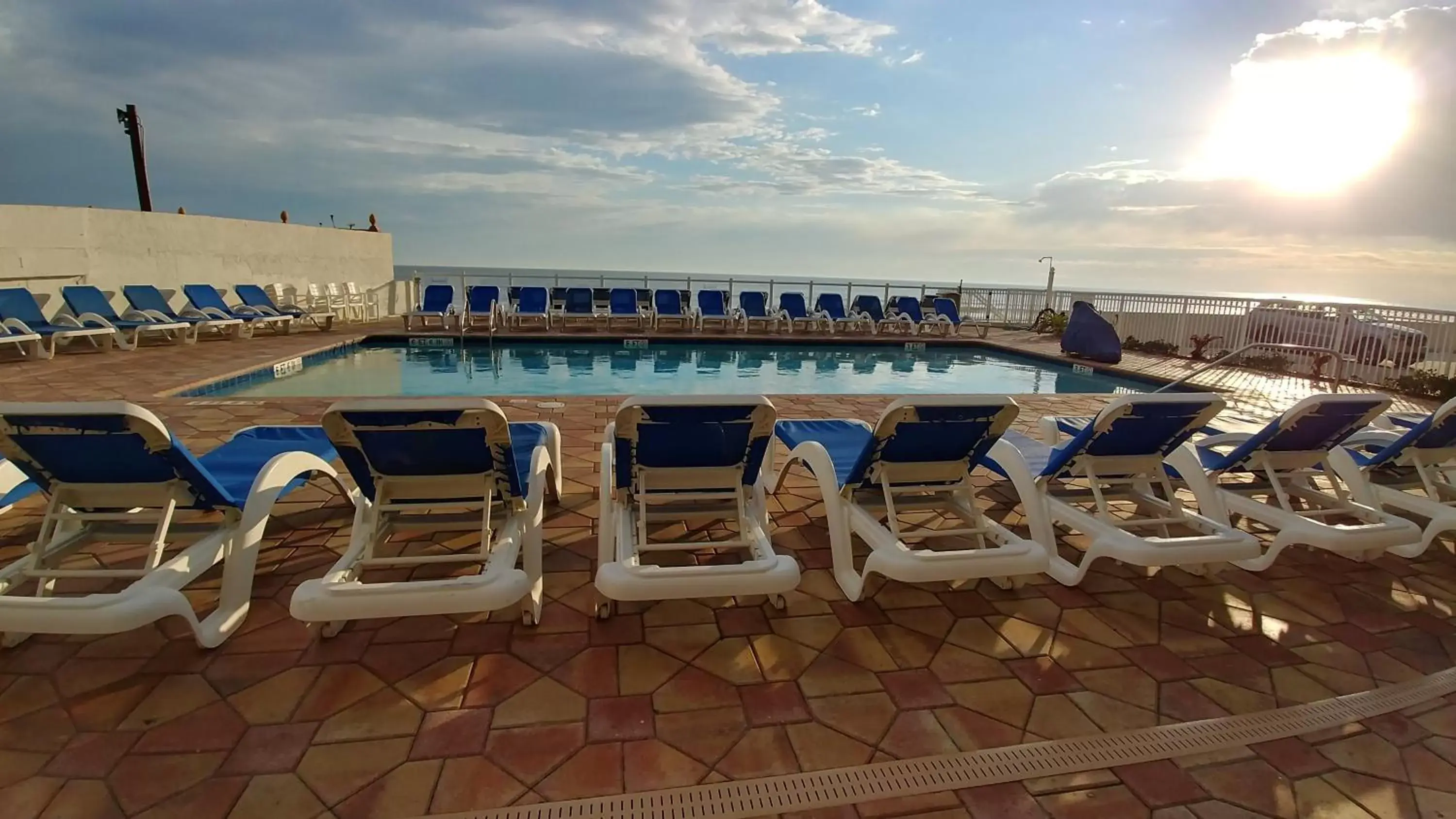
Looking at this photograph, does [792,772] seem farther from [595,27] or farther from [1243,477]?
[595,27]

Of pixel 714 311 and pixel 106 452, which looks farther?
pixel 714 311

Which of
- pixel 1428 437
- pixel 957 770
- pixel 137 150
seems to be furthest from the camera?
pixel 137 150

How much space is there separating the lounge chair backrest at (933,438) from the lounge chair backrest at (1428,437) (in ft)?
6.69

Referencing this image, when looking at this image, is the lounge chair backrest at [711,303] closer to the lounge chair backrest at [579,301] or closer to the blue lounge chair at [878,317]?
the lounge chair backrest at [579,301]

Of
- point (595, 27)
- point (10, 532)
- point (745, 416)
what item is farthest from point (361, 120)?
point (745, 416)

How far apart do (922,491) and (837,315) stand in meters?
11.1

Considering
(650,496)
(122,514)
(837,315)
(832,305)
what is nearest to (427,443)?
(650,496)

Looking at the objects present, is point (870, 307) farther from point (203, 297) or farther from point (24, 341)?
point (24, 341)

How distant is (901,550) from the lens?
2135mm

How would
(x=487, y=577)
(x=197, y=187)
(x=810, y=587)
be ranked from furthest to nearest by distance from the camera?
(x=197, y=187), (x=810, y=587), (x=487, y=577)

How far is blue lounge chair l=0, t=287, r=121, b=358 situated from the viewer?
7031 mm

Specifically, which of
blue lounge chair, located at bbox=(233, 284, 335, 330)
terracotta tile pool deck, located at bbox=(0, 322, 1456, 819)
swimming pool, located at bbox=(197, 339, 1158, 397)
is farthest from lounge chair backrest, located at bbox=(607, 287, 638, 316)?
terracotta tile pool deck, located at bbox=(0, 322, 1456, 819)

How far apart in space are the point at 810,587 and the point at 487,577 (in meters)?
1.22

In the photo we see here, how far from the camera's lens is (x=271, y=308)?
33.9 feet
